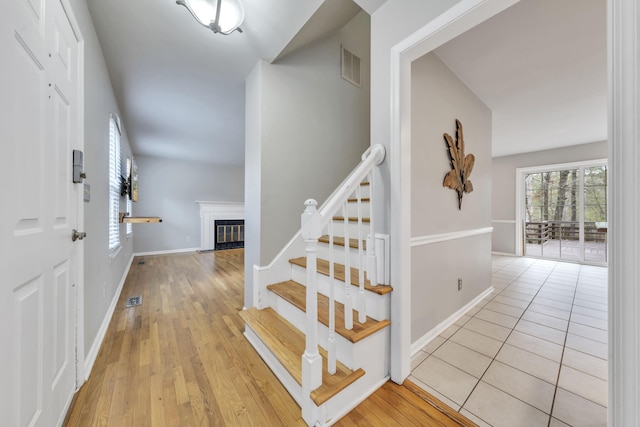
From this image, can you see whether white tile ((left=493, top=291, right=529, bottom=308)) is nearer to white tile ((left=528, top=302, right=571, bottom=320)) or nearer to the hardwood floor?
white tile ((left=528, top=302, right=571, bottom=320))

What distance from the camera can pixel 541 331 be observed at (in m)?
Answer: 1.94

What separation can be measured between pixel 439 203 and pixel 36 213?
236 centimetres

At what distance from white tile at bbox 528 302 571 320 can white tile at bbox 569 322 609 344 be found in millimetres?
158

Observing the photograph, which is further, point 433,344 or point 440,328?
point 440,328

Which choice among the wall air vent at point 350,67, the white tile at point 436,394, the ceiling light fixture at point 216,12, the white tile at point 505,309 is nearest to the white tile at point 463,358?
the white tile at point 436,394

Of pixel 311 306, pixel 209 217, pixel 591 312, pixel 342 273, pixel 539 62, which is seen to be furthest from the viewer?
pixel 209 217

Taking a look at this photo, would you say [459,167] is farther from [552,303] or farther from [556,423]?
[552,303]

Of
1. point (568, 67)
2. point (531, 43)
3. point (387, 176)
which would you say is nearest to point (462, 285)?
point (387, 176)

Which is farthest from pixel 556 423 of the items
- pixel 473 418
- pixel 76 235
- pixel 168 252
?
pixel 168 252

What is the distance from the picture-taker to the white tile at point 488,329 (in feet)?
6.17

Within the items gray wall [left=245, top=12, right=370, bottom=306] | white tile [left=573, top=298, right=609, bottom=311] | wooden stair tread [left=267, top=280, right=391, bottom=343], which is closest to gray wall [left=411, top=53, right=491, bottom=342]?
wooden stair tread [left=267, top=280, right=391, bottom=343]

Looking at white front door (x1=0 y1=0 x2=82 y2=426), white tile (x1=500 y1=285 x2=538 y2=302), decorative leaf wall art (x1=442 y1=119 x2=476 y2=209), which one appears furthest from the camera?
white tile (x1=500 y1=285 x2=538 y2=302)

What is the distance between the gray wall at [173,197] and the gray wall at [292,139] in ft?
15.7

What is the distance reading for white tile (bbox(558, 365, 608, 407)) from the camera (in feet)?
4.14
